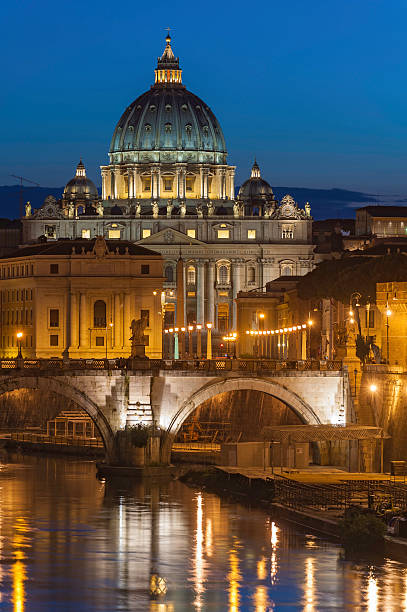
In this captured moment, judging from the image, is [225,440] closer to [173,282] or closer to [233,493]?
[233,493]

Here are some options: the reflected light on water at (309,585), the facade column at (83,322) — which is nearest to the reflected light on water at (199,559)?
the reflected light on water at (309,585)

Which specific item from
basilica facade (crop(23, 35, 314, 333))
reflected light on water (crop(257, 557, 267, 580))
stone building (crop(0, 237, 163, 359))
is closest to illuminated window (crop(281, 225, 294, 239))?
basilica facade (crop(23, 35, 314, 333))

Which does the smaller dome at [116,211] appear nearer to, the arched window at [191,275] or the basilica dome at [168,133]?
the arched window at [191,275]

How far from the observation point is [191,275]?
148250 millimetres

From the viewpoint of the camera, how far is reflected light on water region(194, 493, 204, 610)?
1531 inches

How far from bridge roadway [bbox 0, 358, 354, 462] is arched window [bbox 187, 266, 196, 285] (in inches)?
3416

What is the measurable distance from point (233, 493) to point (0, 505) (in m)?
7.26

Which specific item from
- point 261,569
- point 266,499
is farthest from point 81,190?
point 261,569

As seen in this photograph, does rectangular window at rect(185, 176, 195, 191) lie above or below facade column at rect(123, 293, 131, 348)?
above

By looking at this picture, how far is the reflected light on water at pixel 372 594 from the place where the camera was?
37469 mm

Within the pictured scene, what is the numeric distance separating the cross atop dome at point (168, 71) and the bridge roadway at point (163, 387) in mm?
113146

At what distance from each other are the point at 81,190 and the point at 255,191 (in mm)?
15846

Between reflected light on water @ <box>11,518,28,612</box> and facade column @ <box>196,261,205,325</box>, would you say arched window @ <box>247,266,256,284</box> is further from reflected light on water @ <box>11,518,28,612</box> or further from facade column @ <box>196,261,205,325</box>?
reflected light on water @ <box>11,518,28,612</box>

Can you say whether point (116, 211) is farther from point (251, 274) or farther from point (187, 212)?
point (251, 274)
